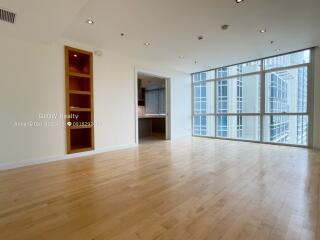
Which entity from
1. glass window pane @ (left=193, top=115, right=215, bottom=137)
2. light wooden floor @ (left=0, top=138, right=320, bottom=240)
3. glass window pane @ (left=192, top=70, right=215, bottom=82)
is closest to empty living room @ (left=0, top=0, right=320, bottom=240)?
light wooden floor @ (left=0, top=138, right=320, bottom=240)

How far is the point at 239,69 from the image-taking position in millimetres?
6012

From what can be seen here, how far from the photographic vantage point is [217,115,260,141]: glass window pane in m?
5.75

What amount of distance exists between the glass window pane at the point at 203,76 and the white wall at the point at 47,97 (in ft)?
10.0

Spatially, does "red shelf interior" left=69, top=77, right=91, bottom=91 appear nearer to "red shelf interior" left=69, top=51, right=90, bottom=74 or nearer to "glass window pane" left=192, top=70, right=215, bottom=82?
"red shelf interior" left=69, top=51, right=90, bottom=74

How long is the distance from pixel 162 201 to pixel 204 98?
583cm

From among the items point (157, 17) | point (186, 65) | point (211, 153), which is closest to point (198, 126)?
point (186, 65)

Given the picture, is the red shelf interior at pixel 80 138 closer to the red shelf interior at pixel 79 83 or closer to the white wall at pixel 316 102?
the red shelf interior at pixel 79 83

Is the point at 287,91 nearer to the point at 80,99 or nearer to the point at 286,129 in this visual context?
the point at 286,129

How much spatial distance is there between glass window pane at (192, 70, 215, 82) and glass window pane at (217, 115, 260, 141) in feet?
5.38

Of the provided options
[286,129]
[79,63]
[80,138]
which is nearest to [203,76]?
[286,129]

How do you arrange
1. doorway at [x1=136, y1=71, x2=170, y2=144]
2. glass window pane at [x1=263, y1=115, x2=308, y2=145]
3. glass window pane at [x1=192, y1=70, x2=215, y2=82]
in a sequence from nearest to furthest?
1. glass window pane at [x1=263, y1=115, x2=308, y2=145]
2. glass window pane at [x1=192, y1=70, x2=215, y2=82]
3. doorway at [x1=136, y1=71, x2=170, y2=144]

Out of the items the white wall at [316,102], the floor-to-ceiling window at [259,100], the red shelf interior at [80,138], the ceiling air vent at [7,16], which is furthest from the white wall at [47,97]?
the white wall at [316,102]

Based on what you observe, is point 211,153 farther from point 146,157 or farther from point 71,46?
point 71,46

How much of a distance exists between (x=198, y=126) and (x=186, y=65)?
266 centimetres
